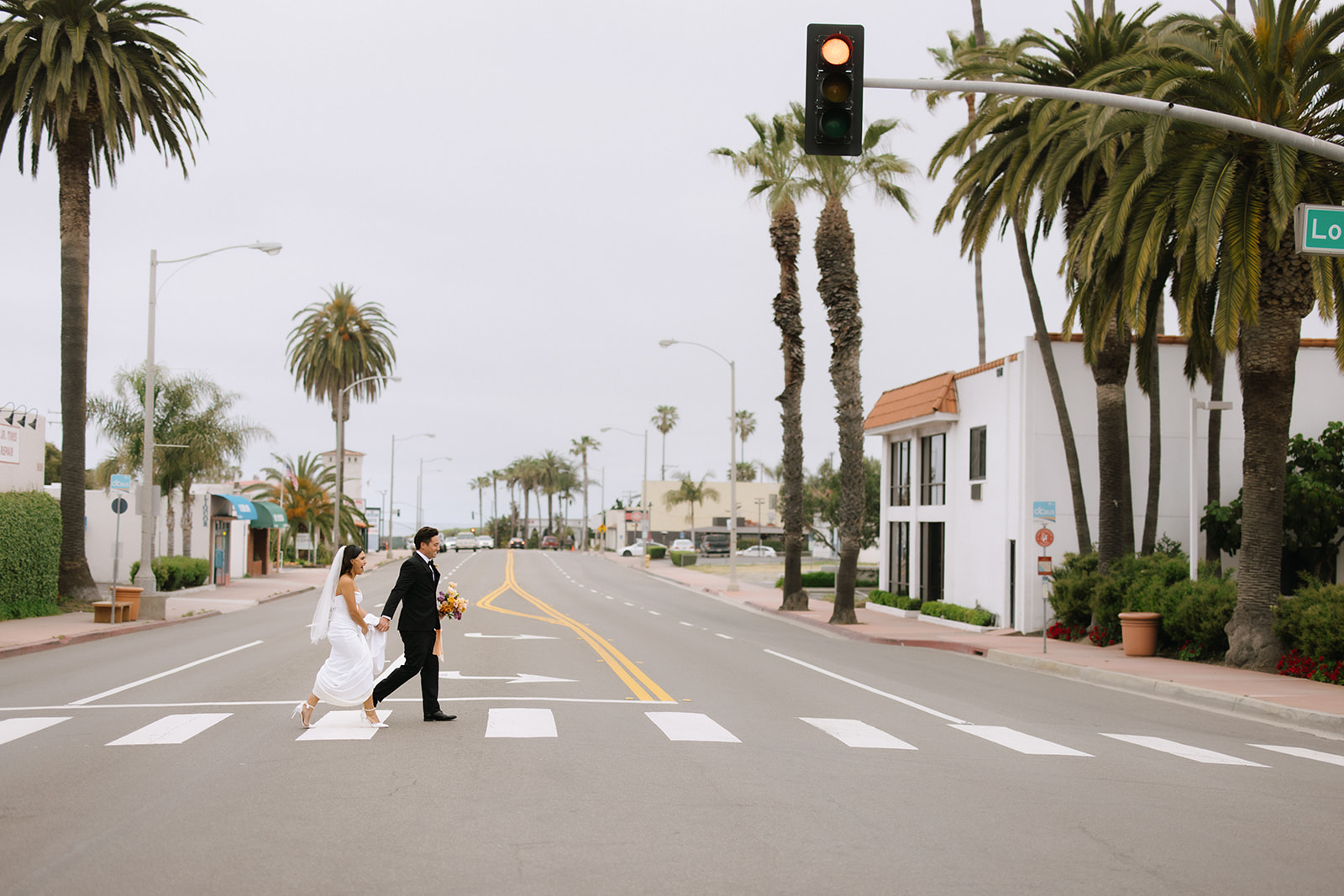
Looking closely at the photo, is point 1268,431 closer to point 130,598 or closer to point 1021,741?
point 1021,741

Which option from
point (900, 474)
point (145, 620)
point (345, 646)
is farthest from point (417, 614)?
point (900, 474)

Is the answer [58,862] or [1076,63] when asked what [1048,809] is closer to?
[58,862]

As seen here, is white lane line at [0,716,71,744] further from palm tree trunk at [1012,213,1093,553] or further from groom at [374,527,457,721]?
palm tree trunk at [1012,213,1093,553]

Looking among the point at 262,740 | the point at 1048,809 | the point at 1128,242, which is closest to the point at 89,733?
the point at 262,740

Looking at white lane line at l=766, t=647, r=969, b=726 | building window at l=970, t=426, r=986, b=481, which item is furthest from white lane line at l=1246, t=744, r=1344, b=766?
building window at l=970, t=426, r=986, b=481

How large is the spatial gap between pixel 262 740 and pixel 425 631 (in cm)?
174

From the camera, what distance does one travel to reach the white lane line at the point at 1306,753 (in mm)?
11468

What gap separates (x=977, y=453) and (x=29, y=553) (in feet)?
79.9

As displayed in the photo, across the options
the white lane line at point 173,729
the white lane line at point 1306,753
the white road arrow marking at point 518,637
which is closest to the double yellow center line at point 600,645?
the white road arrow marking at point 518,637

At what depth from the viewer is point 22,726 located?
11.5 metres

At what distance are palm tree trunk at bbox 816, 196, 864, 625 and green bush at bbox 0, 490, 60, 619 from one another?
806 inches

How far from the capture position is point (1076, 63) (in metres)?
25.6

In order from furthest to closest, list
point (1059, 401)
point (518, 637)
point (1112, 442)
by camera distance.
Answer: point (1059, 401), point (1112, 442), point (518, 637)

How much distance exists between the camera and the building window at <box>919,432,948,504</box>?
3569 cm
